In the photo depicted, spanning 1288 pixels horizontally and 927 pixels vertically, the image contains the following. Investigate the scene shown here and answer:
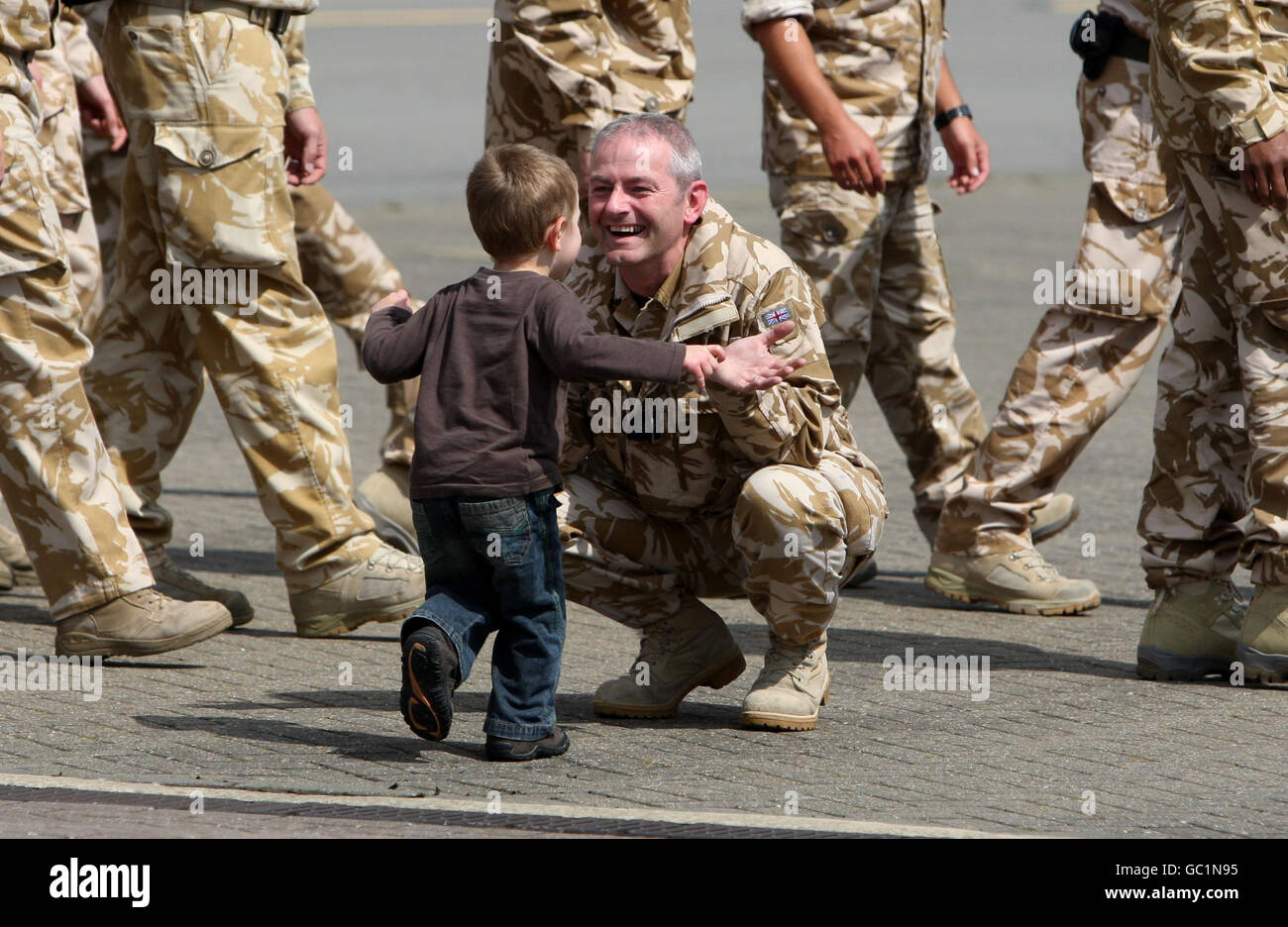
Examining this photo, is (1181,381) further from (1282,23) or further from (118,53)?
(118,53)

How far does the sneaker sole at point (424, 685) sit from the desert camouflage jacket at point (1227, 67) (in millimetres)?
2204

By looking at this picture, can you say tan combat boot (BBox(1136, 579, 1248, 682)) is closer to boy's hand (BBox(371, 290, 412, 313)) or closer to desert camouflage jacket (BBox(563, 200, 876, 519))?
desert camouflage jacket (BBox(563, 200, 876, 519))

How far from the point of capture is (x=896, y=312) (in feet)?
21.0

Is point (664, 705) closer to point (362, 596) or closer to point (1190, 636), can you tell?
point (362, 596)

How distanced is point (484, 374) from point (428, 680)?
2.08 ft

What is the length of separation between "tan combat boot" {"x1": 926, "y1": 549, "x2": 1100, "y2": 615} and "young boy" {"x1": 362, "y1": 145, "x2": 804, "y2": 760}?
202cm

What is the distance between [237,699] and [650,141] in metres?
1.63

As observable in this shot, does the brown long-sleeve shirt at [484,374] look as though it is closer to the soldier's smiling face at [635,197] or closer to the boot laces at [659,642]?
the soldier's smiling face at [635,197]

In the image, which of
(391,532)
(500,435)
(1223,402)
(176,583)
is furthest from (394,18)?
(500,435)

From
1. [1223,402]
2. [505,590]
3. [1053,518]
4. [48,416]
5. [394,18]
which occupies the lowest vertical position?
[1053,518]

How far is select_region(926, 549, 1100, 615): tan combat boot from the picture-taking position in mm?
5961

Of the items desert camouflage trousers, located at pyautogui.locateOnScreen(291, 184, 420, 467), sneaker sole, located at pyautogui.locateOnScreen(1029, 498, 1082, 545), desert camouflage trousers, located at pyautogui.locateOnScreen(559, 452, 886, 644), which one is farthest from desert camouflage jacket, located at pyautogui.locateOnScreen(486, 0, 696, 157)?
sneaker sole, located at pyautogui.locateOnScreen(1029, 498, 1082, 545)

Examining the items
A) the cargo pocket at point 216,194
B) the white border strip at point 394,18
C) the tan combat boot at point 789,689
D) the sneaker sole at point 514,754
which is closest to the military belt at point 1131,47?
the tan combat boot at point 789,689

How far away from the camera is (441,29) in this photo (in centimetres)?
2934
